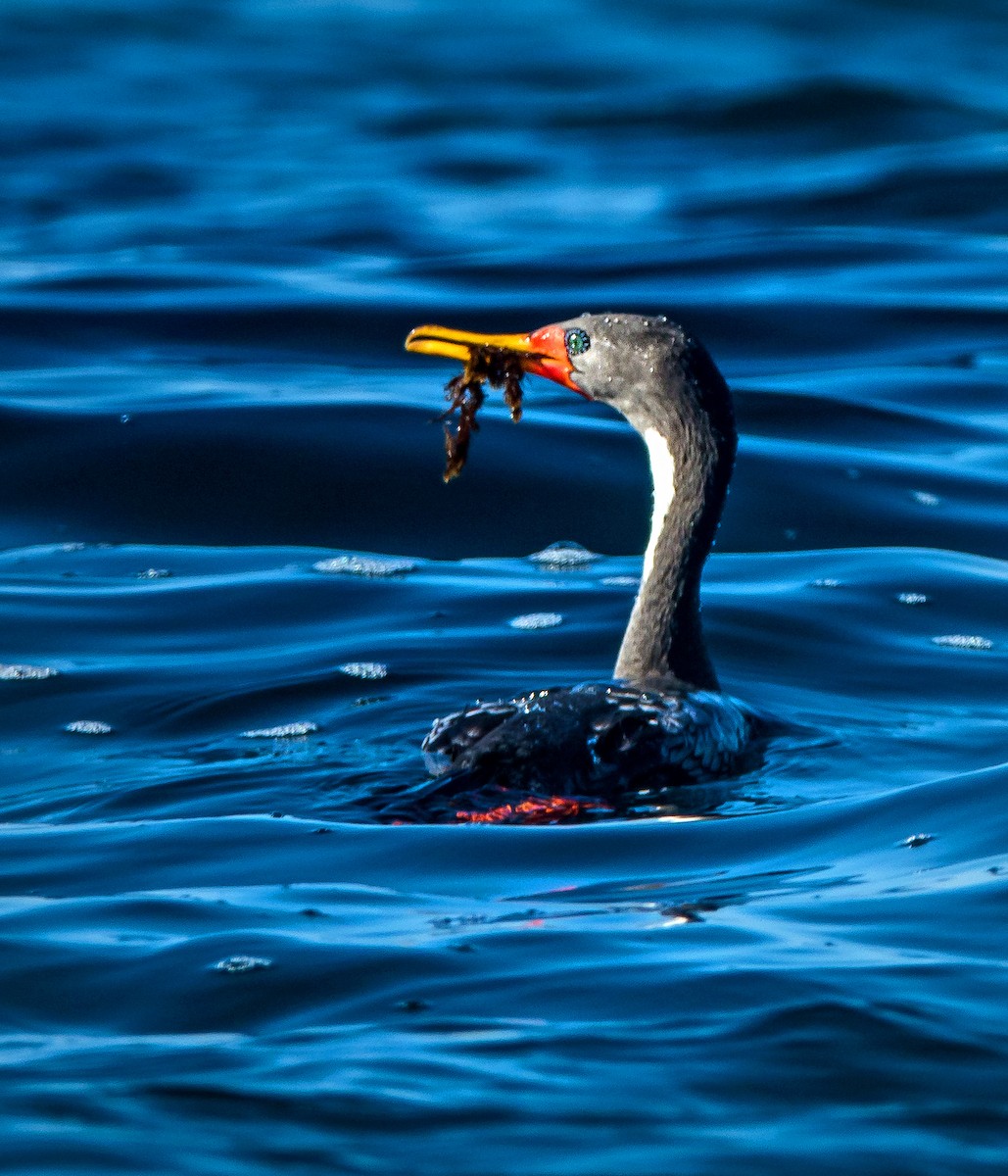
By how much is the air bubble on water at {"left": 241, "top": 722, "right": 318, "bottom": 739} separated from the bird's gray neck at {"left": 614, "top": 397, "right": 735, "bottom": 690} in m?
1.01

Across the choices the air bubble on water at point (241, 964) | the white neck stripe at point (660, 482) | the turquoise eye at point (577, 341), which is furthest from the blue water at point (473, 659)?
the turquoise eye at point (577, 341)

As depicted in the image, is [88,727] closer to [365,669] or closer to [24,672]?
[24,672]

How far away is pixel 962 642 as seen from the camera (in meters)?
7.87

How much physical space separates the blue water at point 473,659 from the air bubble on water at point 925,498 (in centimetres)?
6

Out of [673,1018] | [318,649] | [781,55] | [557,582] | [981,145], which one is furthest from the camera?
[781,55]

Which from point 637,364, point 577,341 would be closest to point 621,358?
point 637,364

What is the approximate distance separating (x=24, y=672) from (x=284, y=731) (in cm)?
113

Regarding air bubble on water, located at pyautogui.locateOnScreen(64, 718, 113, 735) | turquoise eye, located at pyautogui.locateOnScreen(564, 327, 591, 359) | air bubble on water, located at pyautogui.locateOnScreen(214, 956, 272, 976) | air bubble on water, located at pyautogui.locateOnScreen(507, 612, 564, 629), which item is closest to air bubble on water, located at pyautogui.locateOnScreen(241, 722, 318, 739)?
air bubble on water, located at pyautogui.locateOnScreen(64, 718, 113, 735)

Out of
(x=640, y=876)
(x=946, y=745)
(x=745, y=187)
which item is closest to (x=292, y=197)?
(x=745, y=187)

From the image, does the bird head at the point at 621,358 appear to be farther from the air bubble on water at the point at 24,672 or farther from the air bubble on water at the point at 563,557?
the air bubble on water at the point at 563,557

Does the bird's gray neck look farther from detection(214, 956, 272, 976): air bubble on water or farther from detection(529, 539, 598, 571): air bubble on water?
detection(214, 956, 272, 976): air bubble on water

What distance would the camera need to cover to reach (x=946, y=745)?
6496 millimetres

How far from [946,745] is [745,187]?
41.1 ft

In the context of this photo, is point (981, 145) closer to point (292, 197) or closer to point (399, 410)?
point (292, 197)
